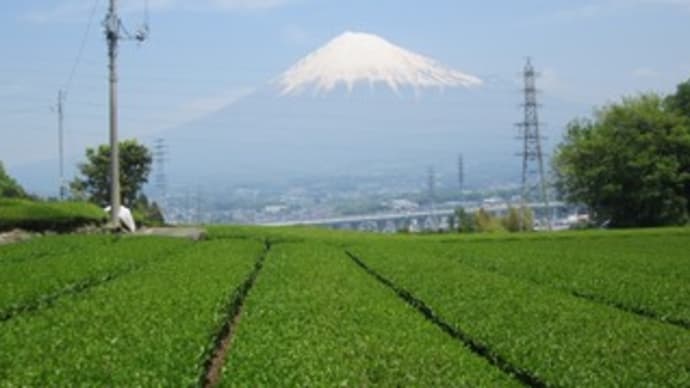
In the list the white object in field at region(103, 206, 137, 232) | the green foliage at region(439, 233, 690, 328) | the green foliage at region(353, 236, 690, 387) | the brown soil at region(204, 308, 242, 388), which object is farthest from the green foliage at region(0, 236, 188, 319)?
the white object in field at region(103, 206, 137, 232)

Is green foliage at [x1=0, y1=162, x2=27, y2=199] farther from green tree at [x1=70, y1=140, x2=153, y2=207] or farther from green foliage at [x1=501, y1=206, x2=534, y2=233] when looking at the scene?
green foliage at [x1=501, y1=206, x2=534, y2=233]

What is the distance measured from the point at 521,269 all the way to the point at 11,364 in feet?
58.3

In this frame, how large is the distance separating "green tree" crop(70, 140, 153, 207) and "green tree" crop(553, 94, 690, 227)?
37.8 meters

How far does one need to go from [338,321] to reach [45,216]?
3078cm

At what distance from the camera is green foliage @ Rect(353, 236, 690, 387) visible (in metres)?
11.2

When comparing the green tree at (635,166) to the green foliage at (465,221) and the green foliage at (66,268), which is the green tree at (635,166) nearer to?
the green foliage at (465,221)

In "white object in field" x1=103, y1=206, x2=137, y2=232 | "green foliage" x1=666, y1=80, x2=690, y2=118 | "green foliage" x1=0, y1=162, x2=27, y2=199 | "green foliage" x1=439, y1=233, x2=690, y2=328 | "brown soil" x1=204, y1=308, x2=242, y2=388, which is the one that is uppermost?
"green foliage" x1=666, y1=80, x2=690, y2=118

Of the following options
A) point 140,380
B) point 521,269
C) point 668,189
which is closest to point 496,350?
point 140,380

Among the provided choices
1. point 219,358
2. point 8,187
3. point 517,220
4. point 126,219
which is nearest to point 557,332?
point 219,358

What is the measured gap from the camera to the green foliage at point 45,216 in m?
40.5

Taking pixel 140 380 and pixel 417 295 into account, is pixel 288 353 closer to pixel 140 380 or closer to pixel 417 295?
pixel 140 380

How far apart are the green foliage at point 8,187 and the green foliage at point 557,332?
66.3 m

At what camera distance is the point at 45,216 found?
138 feet

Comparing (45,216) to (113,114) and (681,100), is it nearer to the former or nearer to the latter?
(113,114)
